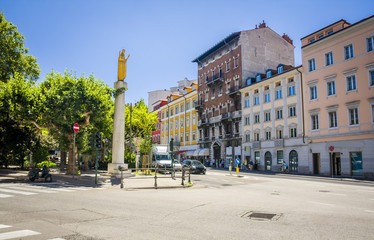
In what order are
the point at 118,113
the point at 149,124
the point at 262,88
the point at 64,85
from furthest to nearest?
the point at 149,124 → the point at 262,88 → the point at 118,113 → the point at 64,85

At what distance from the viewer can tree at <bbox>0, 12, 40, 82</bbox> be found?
3030 centimetres

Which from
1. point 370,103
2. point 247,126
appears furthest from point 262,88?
point 370,103

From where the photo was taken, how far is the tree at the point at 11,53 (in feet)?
99.4

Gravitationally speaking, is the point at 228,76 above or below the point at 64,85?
above

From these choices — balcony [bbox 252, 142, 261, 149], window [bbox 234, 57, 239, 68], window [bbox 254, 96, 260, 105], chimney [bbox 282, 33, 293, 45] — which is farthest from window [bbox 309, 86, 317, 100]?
chimney [bbox 282, 33, 293, 45]

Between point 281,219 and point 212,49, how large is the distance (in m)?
49.7

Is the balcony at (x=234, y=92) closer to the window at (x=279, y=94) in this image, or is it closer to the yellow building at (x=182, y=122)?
the window at (x=279, y=94)

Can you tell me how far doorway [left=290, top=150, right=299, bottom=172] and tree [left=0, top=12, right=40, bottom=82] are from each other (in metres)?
32.8

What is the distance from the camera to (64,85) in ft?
67.9

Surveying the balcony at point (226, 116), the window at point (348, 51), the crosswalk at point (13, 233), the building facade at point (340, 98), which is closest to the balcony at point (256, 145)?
the balcony at point (226, 116)

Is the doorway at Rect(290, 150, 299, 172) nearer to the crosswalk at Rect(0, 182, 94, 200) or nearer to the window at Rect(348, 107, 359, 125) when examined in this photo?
the window at Rect(348, 107, 359, 125)

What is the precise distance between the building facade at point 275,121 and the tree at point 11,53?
2950 cm

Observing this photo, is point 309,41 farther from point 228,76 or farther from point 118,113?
point 118,113

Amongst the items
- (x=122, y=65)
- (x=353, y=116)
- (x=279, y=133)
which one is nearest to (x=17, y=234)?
(x=122, y=65)
